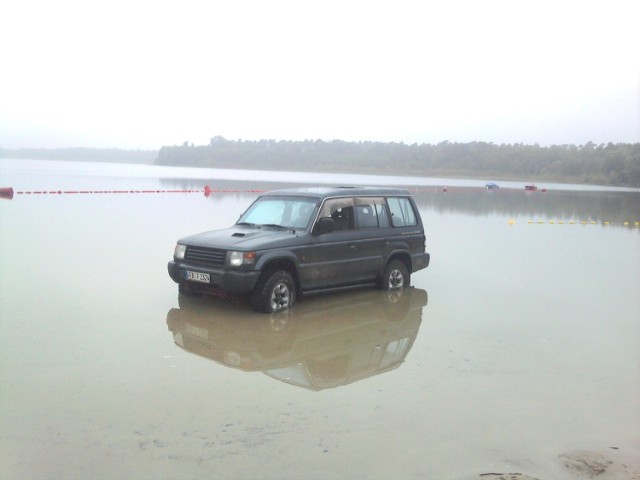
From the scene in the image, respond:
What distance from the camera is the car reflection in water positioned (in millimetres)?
6789

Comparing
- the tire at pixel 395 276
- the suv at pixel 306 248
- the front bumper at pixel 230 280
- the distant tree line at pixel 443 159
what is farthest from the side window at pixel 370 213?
the distant tree line at pixel 443 159

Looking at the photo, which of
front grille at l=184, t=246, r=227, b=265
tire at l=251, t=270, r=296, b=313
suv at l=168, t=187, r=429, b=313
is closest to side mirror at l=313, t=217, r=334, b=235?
suv at l=168, t=187, r=429, b=313

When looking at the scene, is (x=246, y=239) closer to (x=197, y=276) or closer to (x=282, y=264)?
(x=282, y=264)

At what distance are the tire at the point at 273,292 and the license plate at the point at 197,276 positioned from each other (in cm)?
64

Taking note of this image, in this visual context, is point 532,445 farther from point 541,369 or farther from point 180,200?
point 180,200

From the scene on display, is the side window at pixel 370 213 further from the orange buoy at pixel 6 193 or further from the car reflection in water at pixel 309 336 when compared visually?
the orange buoy at pixel 6 193

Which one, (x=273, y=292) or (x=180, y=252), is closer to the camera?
(x=273, y=292)

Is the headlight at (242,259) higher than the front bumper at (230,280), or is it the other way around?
the headlight at (242,259)

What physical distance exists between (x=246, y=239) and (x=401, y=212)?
3.41m

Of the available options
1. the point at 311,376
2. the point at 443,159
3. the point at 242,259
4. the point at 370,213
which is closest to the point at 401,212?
the point at 370,213

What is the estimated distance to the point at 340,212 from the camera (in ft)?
33.6

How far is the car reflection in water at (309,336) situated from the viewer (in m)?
6.79

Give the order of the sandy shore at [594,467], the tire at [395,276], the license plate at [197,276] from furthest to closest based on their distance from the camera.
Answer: the tire at [395,276] → the license plate at [197,276] → the sandy shore at [594,467]

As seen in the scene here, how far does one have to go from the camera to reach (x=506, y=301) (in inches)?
418
